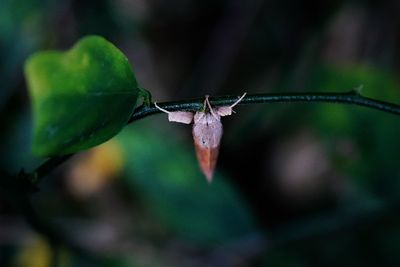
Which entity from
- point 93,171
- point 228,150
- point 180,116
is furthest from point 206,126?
point 93,171

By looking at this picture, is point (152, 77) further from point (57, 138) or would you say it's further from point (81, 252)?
point (57, 138)

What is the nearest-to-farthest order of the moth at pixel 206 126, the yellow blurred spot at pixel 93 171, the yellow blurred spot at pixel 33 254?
the moth at pixel 206 126 < the yellow blurred spot at pixel 33 254 < the yellow blurred spot at pixel 93 171

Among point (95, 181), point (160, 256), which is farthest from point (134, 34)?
point (160, 256)

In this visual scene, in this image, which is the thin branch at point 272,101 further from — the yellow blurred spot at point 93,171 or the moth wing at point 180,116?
the yellow blurred spot at point 93,171

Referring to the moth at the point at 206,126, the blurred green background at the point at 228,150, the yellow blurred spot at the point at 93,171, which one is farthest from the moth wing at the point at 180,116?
the yellow blurred spot at the point at 93,171

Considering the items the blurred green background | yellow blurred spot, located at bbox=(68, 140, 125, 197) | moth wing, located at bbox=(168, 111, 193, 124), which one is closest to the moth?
moth wing, located at bbox=(168, 111, 193, 124)

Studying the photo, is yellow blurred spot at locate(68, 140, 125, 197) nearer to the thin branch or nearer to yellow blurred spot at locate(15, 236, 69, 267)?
yellow blurred spot at locate(15, 236, 69, 267)

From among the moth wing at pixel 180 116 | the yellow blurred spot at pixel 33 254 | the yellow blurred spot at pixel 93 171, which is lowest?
the moth wing at pixel 180 116
